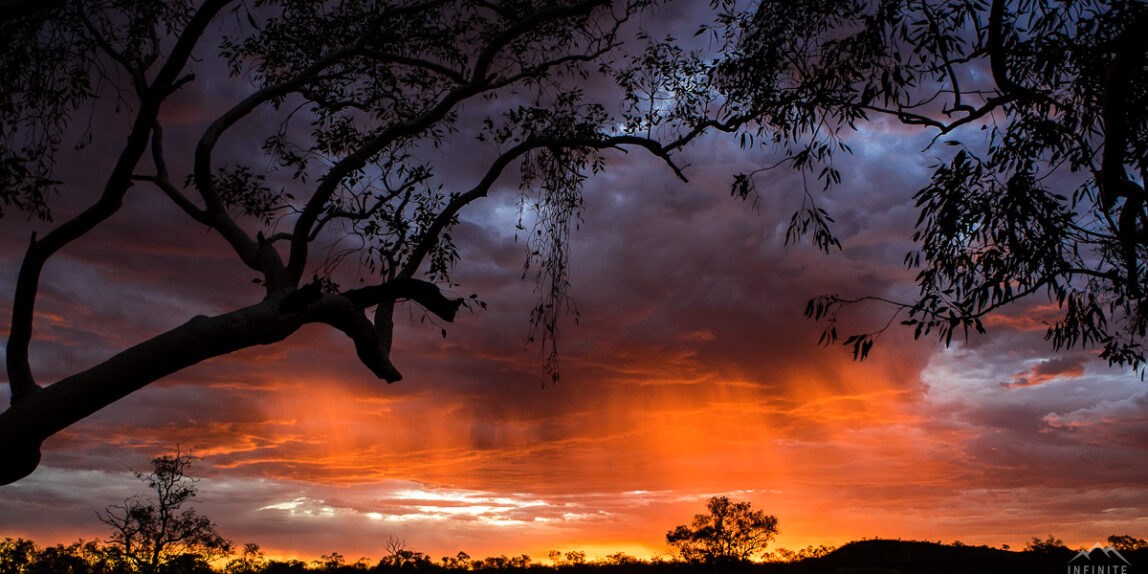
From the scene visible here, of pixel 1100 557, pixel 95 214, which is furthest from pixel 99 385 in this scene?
pixel 1100 557

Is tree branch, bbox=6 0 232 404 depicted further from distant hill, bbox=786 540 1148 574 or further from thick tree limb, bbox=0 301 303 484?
distant hill, bbox=786 540 1148 574

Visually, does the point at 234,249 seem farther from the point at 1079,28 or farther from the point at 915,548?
the point at 915,548

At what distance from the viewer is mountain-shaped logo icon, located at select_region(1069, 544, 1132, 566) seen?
11.3 m

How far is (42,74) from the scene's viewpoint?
11.4 meters

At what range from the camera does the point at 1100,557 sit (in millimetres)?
11523

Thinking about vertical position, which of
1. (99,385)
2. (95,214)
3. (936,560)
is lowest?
(936,560)

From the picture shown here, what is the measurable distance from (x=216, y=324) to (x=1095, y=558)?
41.2 ft

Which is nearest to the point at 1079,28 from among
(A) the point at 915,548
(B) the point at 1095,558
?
(B) the point at 1095,558

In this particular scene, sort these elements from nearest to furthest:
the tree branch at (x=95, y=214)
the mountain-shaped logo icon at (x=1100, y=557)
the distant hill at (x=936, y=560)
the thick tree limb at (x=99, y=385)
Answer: the thick tree limb at (x=99, y=385) < the tree branch at (x=95, y=214) < the mountain-shaped logo icon at (x=1100, y=557) < the distant hill at (x=936, y=560)

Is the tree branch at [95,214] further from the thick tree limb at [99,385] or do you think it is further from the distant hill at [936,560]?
the distant hill at [936,560]

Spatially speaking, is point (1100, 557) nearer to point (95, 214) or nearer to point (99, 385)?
point (99, 385)

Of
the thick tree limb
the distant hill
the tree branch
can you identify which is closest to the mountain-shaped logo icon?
the distant hill

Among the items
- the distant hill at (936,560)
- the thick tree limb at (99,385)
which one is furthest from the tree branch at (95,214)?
the distant hill at (936,560)

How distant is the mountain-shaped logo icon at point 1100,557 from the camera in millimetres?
11305
